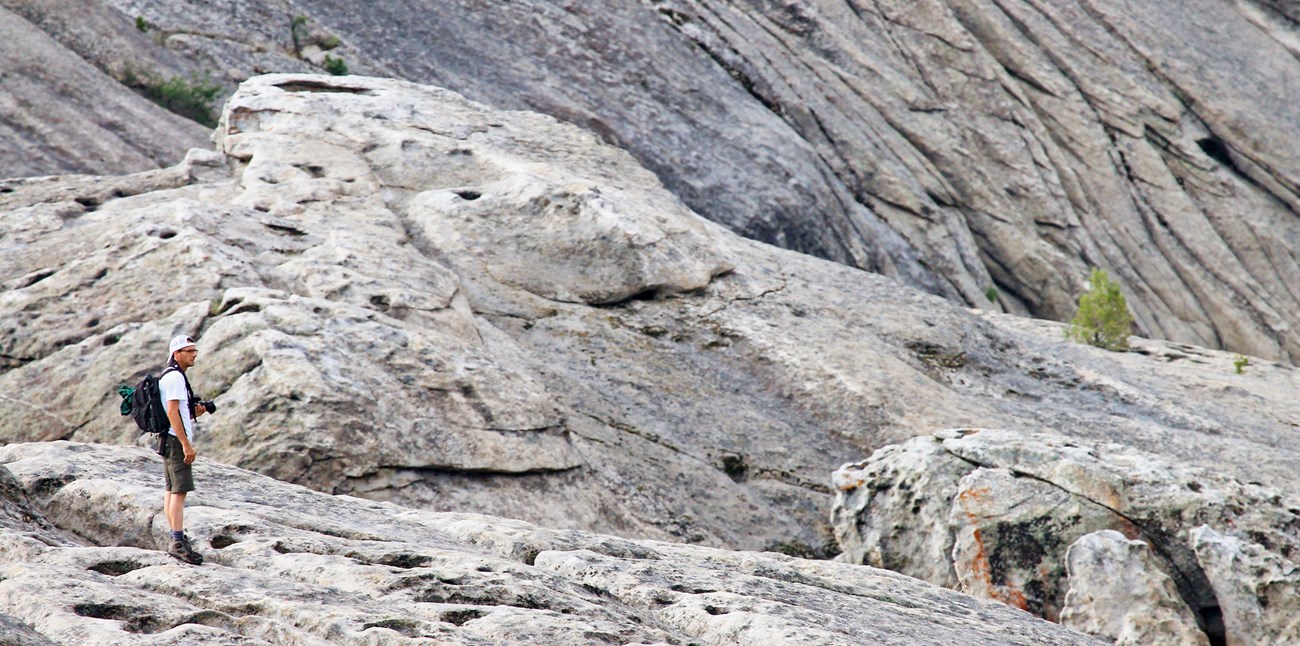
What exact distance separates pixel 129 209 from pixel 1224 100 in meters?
55.2

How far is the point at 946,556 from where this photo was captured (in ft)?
68.9

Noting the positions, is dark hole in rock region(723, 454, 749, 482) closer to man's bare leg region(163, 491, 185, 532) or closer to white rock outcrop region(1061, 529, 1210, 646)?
white rock outcrop region(1061, 529, 1210, 646)

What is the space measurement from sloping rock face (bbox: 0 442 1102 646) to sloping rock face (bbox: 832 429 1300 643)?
293 cm

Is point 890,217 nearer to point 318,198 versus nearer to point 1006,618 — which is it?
point 318,198

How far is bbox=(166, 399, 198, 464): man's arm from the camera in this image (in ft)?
44.4

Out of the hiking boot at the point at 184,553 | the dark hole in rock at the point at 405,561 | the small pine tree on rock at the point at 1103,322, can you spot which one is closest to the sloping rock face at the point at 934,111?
the small pine tree on rock at the point at 1103,322

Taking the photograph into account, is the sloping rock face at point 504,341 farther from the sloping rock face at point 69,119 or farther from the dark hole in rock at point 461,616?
the sloping rock face at point 69,119

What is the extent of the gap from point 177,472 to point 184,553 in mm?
1133

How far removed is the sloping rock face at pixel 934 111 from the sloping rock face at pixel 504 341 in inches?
418

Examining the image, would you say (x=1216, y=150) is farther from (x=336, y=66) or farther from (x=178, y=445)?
(x=178, y=445)

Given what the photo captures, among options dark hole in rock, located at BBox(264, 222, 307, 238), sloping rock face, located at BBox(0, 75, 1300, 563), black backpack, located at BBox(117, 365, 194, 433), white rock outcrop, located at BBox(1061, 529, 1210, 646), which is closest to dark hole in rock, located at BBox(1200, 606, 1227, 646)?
white rock outcrop, located at BBox(1061, 529, 1210, 646)

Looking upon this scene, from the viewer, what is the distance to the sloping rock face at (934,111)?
45.4 metres

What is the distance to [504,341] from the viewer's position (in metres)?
25.5

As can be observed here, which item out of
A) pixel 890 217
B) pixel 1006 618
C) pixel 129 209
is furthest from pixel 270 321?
pixel 890 217
